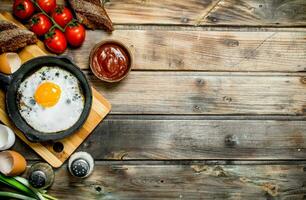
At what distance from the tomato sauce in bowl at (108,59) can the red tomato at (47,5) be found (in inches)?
10.8

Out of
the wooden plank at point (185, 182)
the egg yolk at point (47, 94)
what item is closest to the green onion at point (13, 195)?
the wooden plank at point (185, 182)

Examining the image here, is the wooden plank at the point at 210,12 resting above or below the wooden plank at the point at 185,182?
above

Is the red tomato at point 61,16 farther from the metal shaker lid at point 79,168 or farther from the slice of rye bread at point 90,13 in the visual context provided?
the metal shaker lid at point 79,168

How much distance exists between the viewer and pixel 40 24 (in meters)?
2.33

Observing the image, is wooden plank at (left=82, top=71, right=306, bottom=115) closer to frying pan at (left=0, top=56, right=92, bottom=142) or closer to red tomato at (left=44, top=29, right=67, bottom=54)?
frying pan at (left=0, top=56, right=92, bottom=142)

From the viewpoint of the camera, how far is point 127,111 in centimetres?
247

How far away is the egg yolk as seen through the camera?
7.62 feet

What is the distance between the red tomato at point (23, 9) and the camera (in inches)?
91.6

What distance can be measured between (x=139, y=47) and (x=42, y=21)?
46 cm

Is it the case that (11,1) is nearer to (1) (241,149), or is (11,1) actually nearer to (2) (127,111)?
(2) (127,111)

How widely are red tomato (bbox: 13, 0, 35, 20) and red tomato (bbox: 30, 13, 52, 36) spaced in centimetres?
4

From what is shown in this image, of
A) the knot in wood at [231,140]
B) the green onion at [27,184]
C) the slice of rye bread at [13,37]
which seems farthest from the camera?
the knot in wood at [231,140]

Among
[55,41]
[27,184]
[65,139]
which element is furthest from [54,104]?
[27,184]

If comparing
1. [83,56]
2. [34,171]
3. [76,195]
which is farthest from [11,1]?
[76,195]
